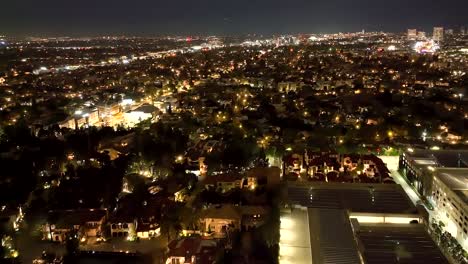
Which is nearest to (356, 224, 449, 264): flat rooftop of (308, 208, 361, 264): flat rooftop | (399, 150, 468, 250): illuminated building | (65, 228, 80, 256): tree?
(308, 208, 361, 264): flat rooftop

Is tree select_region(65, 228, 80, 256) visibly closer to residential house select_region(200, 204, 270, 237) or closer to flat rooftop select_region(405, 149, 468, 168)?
residential house select_region(200, 204, 270, 237)

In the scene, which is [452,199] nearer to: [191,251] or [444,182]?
[444,182]

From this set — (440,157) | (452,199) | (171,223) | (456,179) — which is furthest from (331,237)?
(440,157)

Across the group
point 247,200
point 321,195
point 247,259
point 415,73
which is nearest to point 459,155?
point 321,195

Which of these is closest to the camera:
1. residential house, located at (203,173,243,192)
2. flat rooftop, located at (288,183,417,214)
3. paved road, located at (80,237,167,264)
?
paved road, located at (80,237,167,264)

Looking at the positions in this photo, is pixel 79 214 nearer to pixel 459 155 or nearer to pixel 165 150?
pixel 165 150

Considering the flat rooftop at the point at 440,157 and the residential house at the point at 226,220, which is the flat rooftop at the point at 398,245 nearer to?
the residential house at the point at 226,220

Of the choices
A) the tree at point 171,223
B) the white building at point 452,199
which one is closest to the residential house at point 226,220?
the tree at point 171,223
